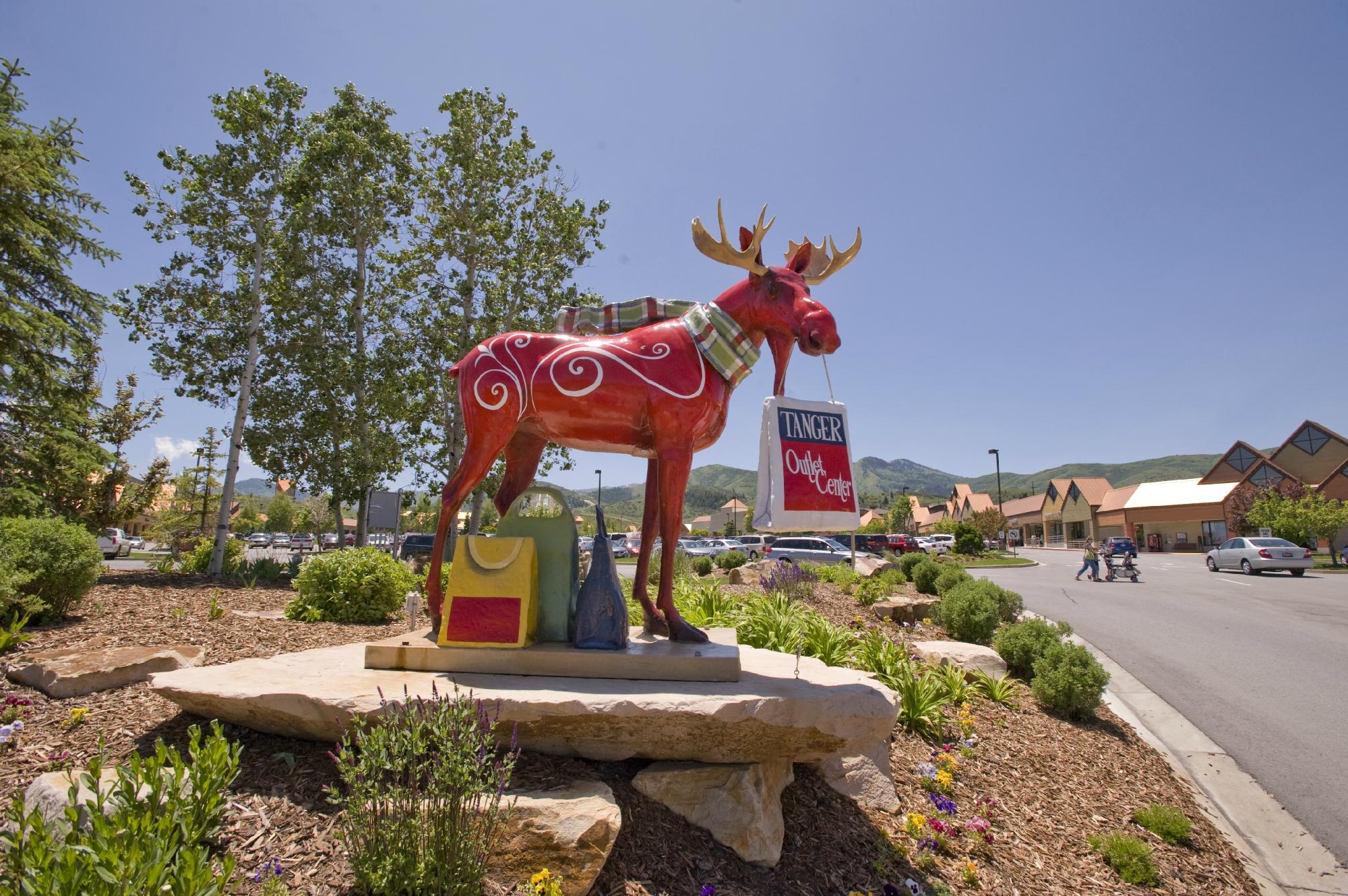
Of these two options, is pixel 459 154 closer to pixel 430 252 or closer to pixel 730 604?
pixel 430 252

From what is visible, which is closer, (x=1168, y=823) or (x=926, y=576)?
(x=1168, y=823)

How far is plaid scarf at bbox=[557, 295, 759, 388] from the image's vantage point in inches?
162

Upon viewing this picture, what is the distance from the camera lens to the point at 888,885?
10.8 ft

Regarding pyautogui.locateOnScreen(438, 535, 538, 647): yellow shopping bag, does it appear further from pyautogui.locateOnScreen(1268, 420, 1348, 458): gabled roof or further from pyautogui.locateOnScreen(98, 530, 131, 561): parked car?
pyautogui.locateOnScreen(1268, 420, 1348, 458): gabled roof

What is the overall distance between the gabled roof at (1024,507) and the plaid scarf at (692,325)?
3370 inches

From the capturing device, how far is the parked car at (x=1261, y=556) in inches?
912

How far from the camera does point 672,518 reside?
4047mm

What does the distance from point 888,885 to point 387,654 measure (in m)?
3.00

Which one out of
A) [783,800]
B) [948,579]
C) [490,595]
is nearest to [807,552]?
[948,579]

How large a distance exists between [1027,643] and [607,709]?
258 inches

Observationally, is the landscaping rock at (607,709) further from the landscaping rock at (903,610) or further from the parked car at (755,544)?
the parked car at (755,544)

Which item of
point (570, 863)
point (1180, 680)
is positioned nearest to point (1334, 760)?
point (1180, 680)

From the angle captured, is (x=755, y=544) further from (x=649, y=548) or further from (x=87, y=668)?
(x=87, y=668)

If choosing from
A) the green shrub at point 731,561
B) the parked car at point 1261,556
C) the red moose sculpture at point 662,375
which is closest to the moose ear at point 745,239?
the red moose sculpture at point 662,375
